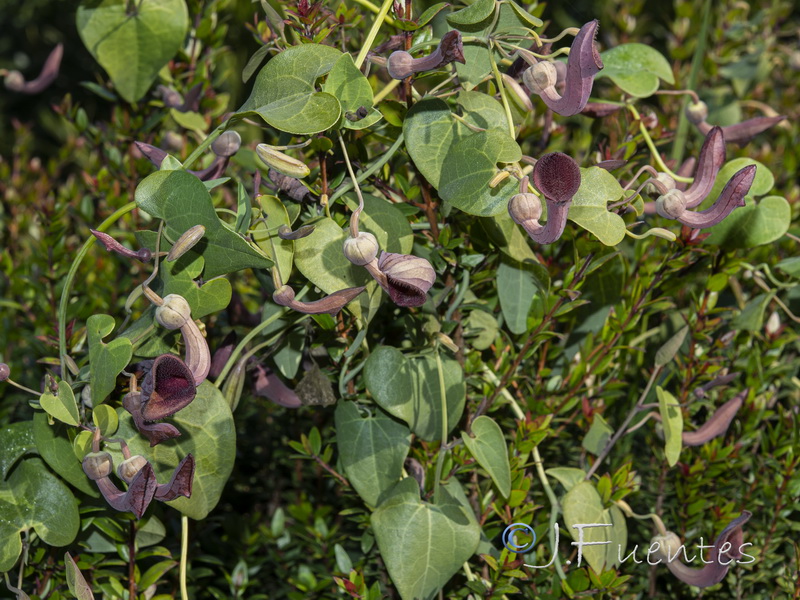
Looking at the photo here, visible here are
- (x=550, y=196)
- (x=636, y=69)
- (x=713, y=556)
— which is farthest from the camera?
(x=636, y=69)

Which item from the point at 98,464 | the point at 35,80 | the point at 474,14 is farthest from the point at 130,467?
the point at 35,80

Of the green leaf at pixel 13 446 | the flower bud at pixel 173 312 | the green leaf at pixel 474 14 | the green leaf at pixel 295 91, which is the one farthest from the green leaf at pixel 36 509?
the green leaf at pixel 474 14

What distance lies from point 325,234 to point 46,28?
12.4ft

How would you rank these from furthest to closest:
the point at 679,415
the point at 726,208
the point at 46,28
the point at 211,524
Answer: the point at 46,28, the point at 211,524, the point at 679,415, the point at 726,208

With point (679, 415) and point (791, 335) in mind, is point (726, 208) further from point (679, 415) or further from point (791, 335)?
point (791, 335)

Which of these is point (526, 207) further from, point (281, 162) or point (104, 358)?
point (104, 358)

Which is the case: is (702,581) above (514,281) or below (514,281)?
below

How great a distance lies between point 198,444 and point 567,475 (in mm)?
266

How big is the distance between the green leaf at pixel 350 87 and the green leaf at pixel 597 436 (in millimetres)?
296

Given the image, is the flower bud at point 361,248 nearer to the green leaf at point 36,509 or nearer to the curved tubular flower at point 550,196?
the curved tubular flower at point 550,196

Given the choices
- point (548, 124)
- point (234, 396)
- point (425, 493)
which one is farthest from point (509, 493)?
point (548, 124)

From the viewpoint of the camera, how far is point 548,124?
68 cm

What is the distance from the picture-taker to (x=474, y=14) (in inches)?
18.7
